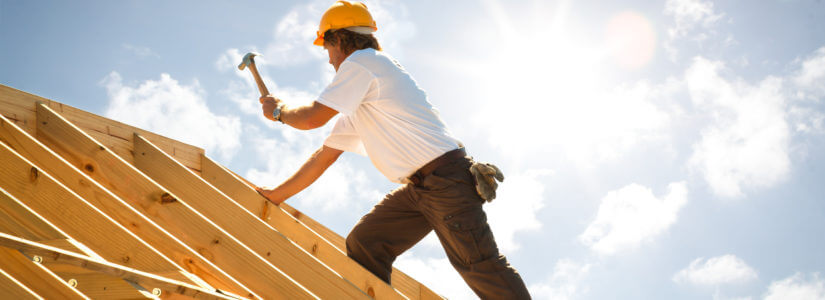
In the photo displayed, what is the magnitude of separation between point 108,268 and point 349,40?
1605mm

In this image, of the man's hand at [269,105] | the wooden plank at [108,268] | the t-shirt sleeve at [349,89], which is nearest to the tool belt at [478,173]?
the t-shirt sleeve at [349,89]

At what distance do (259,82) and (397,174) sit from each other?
1.04 meters

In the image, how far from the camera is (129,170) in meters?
2.79

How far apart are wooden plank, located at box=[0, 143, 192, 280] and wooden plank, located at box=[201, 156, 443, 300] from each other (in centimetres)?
126

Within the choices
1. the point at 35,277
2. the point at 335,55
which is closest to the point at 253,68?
the point at 335,55

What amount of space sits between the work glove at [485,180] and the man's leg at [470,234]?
46 millimetres

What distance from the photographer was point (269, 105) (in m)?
3.26

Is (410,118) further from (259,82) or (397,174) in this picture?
(259,82)

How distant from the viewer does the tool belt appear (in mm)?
2768

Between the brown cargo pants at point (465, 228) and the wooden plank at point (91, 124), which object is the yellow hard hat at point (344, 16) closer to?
the brown cargo pants at point (465, 228)

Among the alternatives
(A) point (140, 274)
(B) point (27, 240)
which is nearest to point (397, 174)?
(A) point (140, 274)

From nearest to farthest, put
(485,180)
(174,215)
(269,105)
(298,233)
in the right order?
(174,215), (485,180), (269,105), (298,233)

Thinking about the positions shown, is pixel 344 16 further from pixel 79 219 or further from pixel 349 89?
pixel 79 219

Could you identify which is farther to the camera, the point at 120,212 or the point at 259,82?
the point at 259,82
